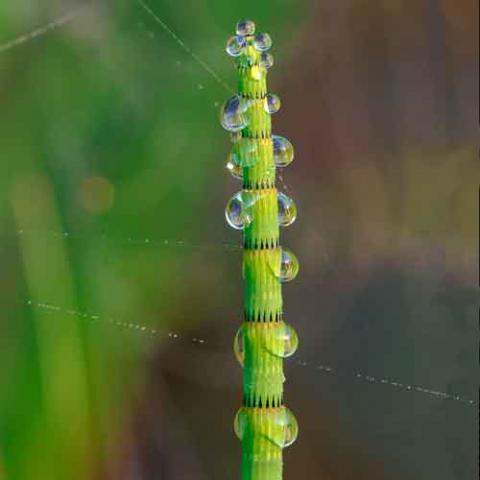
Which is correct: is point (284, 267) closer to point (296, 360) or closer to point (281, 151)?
point (281, 151)

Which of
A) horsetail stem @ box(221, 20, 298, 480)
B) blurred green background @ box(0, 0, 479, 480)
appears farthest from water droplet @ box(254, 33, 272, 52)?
blurred green background @ box(0, 0, 479, 480)

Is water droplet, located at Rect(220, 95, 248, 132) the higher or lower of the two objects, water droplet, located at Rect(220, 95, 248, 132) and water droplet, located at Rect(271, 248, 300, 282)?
the higher

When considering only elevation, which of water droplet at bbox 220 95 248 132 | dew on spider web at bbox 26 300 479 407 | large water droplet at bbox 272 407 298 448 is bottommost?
large water droplet at bbox 272 407 298 448

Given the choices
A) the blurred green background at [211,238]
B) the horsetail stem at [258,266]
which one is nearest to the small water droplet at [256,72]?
the horsetail stem at [258,266]

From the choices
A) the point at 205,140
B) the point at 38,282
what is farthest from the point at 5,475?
the point at 205,140

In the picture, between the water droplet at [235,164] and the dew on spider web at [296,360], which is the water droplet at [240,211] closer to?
the water droplet at [235,164]

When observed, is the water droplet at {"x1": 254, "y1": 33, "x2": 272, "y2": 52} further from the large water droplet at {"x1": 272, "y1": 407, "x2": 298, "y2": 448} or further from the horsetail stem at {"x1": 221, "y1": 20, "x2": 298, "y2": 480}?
the large water droplet at {"x1": 272, "y1": 407, "x2": 298, "y2": 448}

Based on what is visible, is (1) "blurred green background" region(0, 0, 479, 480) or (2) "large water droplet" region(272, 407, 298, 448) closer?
(2) "large water droplet" region(272, 407, 298, 448)
